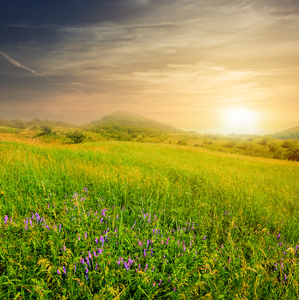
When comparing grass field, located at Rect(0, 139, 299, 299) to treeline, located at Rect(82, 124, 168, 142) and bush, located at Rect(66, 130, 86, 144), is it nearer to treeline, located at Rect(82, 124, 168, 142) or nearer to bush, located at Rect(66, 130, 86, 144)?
bush, located at Rect(66, 130, 86, 144)

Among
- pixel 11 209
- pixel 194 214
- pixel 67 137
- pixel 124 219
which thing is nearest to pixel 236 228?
pixel 194 214

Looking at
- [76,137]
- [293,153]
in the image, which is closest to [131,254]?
[76,137]

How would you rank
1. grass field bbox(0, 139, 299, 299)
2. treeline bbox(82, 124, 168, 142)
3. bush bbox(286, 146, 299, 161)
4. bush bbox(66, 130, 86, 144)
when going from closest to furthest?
grass field bbox(0, 139, 299, 299), bush bbox(286, 146, 299, 161), bush bbox(66, 130, 86, 144), treeline bbox(82, 124, 168, 142)

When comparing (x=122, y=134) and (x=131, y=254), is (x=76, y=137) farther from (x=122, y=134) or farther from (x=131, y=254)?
(x=122, y=134)

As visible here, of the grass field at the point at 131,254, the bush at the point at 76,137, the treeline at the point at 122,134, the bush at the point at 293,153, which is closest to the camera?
the grass field at the point at 131,254

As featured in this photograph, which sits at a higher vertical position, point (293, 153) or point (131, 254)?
point (131, 254)

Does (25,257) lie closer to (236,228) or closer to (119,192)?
(119,192)

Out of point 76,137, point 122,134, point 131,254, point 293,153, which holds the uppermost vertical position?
point 122,134

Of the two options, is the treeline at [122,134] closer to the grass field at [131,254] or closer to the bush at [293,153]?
the bush at [293,153]

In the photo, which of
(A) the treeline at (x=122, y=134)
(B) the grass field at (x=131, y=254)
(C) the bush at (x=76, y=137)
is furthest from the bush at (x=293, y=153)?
→ (C) the bush at (x=76, y=137)

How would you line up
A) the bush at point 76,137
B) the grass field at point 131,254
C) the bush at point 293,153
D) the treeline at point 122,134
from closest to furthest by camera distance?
the grass field at point 131,254
the bush at point 293,153
the bush at point 76,137
the treeline at point 122,134

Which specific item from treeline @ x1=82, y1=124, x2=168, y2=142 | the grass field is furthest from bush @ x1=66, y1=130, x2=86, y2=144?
the grass field

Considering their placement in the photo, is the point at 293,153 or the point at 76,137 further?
the point at 76,137

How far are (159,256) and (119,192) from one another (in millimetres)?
1817
